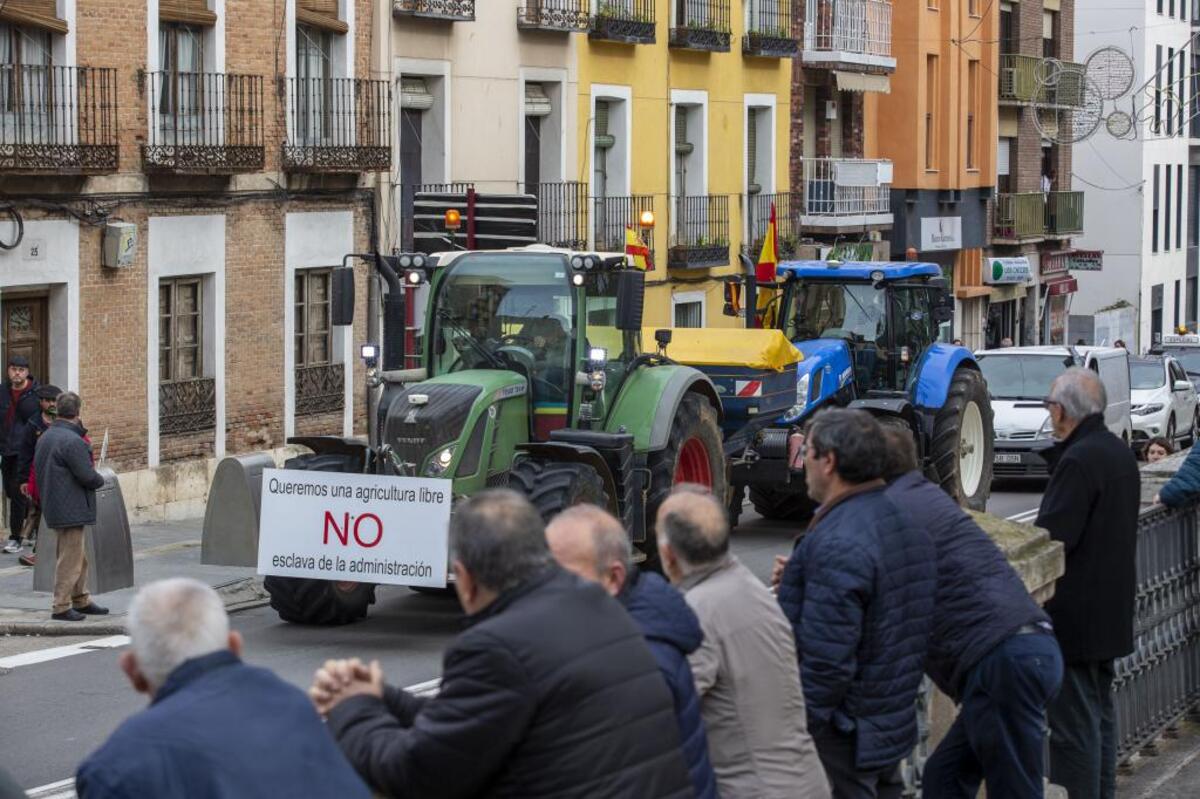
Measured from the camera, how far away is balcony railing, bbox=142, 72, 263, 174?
76.6 feet

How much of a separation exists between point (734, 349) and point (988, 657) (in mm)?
12479

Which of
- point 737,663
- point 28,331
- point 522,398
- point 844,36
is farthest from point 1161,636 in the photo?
point 844,36

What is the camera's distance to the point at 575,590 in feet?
15.9

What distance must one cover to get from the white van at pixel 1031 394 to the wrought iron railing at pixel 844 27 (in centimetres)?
1143

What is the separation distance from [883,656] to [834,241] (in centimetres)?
3617

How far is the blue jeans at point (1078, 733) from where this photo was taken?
8.78 metres

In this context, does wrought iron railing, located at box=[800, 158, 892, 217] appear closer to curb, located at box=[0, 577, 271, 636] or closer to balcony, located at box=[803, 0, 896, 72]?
balcony, located at box=[803, 0, 896, 72]

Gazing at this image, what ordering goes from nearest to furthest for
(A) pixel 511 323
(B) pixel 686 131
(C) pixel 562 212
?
(A) pixel 511 323 < (C) pixel 562 212 < (B) pixel 686 131

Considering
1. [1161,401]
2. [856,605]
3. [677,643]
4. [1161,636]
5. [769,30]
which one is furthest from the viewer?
[769,30]

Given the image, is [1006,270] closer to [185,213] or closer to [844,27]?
[844,27]

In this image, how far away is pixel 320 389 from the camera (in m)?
26.8

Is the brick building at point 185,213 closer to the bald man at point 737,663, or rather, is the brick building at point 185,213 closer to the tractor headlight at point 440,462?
the tractor headlight at point 440,462

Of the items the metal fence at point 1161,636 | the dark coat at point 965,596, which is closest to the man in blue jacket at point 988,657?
the dark coat at point 965,596

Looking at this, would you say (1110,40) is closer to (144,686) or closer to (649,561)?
(649,561)
